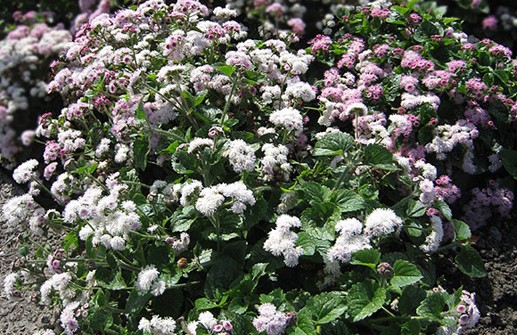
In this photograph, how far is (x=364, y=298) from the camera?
243 cm

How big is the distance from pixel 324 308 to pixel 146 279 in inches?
27.4

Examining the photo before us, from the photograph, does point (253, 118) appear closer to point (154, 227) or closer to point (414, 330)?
point (154, 227)

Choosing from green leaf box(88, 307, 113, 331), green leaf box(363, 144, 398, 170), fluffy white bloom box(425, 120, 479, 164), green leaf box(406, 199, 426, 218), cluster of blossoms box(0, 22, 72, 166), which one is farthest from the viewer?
cluster of blossoms box(0, 22, 72, 166)

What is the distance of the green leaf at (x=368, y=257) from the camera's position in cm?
243

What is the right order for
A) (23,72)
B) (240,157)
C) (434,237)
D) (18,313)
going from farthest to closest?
(23,72) → (18,313) → (434,237) → (240,157)

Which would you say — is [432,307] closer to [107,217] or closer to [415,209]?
Result: [415,209]

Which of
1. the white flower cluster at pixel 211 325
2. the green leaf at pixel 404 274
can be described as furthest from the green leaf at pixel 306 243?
the white flower cluster at pixel 211 325

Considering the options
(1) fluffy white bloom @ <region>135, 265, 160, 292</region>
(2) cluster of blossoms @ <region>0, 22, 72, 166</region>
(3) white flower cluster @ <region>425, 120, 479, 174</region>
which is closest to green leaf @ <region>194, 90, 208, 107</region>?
(1) fluffy white bloom @ <region>135, 265, 160, 292</region>

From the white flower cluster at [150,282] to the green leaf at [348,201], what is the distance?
799 millimetres

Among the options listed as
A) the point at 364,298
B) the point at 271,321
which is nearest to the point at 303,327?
the point at 271,321

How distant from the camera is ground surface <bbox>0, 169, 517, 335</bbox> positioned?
9.62 ft

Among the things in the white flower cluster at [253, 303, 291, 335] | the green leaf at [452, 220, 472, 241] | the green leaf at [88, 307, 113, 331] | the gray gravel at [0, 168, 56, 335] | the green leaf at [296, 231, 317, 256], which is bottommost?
the gray gravel at [0, 168, 56, 335]

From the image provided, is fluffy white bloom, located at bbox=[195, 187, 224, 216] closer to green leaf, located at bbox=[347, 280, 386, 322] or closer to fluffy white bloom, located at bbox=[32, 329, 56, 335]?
green leaf, located at bbox=[347, 280, 386, 322]

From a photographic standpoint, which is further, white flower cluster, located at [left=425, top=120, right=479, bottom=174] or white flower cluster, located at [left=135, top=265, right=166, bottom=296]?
white flower cluster, located at [left=425, top=120, right=479, bottom=174]
